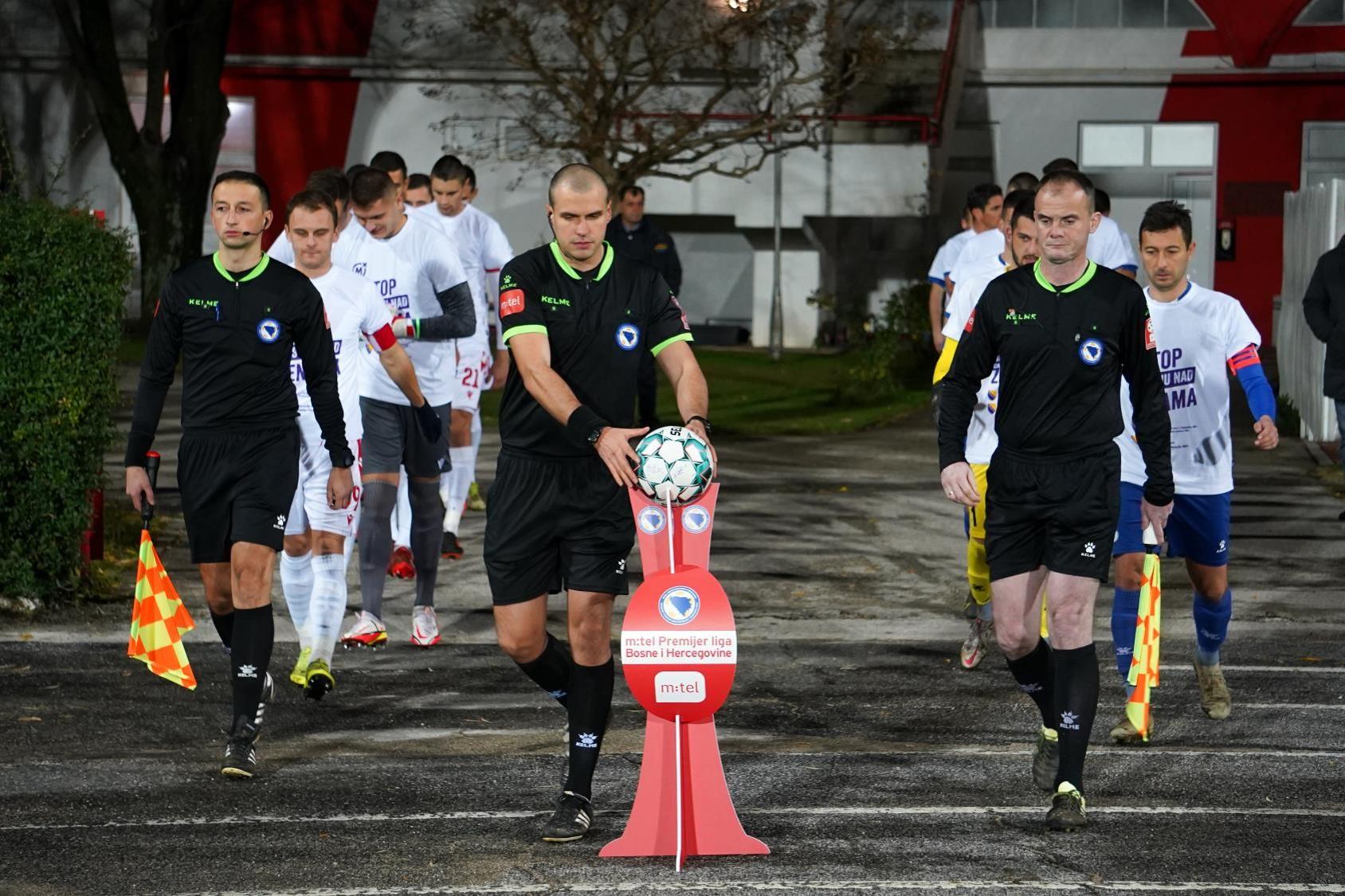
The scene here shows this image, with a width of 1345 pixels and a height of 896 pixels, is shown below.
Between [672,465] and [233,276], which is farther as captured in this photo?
[233,276]

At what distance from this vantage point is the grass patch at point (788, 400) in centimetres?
2028

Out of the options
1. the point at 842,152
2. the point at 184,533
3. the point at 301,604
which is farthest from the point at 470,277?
the point at 842,152

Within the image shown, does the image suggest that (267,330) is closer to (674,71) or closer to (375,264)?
(375,264)

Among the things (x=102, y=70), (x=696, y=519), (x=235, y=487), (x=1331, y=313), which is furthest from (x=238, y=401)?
(x=102, y=70)

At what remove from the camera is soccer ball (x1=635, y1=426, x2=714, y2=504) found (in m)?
5.86

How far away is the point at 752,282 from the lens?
33.1 metres

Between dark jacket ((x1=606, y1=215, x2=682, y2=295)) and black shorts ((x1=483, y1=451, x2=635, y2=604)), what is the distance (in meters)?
11.4

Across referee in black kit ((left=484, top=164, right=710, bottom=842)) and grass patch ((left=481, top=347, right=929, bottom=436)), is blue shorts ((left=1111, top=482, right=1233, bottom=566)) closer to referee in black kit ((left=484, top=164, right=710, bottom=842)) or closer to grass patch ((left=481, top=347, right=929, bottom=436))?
referee in black kit ((left=484, top=164, right=710, bottom=842))

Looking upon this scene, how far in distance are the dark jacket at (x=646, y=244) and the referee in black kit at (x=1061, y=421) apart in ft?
36.5

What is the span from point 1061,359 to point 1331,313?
8.03m

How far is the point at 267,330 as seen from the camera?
747 cm

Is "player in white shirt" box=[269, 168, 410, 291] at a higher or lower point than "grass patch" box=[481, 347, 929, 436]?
higher

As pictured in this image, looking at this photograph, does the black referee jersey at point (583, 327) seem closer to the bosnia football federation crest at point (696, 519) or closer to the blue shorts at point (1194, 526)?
the bosnia football federation crest at point (696, 519)

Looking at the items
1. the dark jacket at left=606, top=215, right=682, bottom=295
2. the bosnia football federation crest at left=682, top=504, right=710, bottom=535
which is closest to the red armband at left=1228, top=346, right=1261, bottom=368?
the bosnia football federation crest at left=682, top=504, right=710, bottom=535
